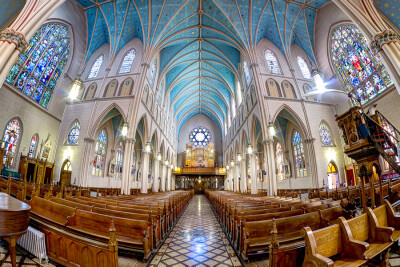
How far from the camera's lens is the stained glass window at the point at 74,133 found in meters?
14.9

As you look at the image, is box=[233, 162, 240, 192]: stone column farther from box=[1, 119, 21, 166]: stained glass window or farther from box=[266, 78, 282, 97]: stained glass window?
box=[1, 119, 21, 166]: stained glass window

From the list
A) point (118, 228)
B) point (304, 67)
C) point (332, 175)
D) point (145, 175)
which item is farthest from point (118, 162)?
point (304, 67)

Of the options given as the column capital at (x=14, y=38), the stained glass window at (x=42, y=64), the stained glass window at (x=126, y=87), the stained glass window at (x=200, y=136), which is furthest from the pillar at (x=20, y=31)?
the stained glass window at (x=200, y=136)

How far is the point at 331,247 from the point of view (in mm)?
1966

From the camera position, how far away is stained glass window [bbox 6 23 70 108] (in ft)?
39.5

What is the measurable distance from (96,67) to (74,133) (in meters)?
7.09

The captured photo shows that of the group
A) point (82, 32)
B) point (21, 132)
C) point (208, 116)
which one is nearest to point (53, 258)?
point (21, 132)

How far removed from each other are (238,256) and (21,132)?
1601cm

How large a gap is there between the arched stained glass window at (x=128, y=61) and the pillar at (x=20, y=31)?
950 cm

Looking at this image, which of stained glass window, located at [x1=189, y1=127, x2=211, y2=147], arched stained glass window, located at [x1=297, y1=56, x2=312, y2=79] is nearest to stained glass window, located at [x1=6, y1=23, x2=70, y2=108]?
arched stained glass window, located at [x1=297, y1=56, x2=312, y2=79]

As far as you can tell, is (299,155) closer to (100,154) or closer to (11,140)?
(100,154)

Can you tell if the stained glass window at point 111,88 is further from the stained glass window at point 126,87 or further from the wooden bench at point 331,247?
the wooden bench at point 331,247

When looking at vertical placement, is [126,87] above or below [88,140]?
above

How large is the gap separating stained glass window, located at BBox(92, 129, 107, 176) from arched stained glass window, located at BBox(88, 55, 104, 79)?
18.0 ft
